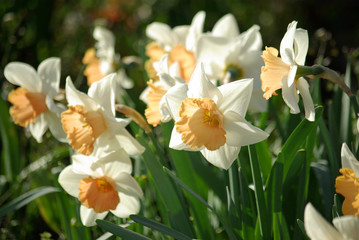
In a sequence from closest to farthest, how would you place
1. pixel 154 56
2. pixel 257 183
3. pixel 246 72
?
1. pixel 257 183
2. pixel 246 72
3. pixel 154 56

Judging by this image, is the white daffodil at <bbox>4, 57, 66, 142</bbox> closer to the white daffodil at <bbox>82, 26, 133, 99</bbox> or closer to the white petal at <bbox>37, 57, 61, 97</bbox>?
the white petal at <bbox>37, 57, 61, 97</bbox>

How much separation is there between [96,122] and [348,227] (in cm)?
73

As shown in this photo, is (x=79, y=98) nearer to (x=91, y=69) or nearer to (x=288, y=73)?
(x=288, y=73)

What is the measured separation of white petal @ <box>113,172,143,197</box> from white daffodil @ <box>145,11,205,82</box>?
53cm

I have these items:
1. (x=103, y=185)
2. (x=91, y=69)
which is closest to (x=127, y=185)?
(x=103, y=185)

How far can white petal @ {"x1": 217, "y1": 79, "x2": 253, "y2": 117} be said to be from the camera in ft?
3.53

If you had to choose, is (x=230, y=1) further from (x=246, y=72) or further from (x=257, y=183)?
(x=257, y=183)

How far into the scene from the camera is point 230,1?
5.07 metres

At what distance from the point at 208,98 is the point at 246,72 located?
2.00 feet

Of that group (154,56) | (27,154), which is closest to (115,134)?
(154,56)

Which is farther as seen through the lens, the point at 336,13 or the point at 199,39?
the point at 336,13

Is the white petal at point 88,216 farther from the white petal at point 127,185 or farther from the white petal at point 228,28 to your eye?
the white petal at point 228,28

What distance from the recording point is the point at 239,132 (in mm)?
1066

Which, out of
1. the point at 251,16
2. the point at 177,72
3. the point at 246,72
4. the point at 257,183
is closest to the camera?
the point at 257,183
